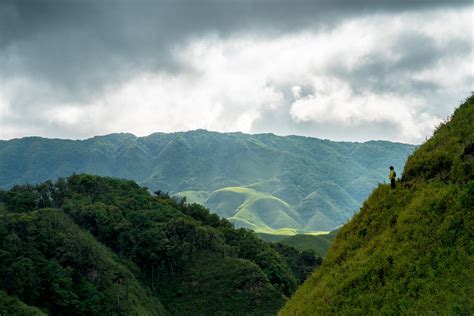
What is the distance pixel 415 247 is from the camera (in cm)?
2655

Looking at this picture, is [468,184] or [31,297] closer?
[468,184]

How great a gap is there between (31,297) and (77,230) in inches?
1137

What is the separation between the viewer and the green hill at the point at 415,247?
2370cm

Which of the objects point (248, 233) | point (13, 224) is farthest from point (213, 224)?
point (13, 224)

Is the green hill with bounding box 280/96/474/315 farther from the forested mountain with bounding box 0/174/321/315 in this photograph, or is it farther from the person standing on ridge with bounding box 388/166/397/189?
the forested mountain with bounding box 0/174/321/315

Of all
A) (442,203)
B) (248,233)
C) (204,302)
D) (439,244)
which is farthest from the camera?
(248,233)

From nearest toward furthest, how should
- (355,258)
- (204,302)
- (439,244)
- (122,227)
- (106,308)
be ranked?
(439,244) < (355,258) < (106,308) < (204,302) < (122,227)

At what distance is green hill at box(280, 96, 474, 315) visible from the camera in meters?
23.7

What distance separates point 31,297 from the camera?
100m

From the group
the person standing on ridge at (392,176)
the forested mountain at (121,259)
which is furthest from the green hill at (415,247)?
the forested mountain at (121,259)

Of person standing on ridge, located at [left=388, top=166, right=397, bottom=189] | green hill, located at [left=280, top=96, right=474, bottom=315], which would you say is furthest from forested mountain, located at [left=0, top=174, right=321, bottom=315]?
person standing on ridge, located at [left=388, top=166, right=397, bottom=189]

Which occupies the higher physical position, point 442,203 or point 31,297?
point 442,203

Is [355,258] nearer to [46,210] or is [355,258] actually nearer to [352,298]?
[352,298]

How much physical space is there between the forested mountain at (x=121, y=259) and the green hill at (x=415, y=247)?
253 feet
